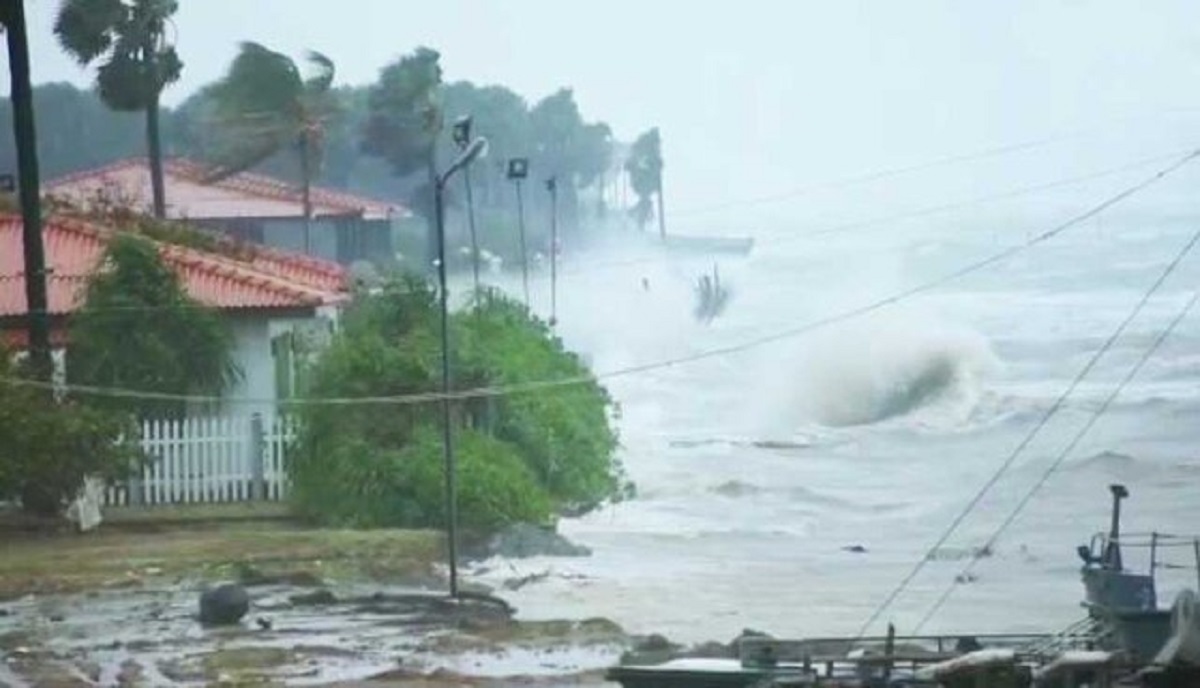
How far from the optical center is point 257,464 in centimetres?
1573

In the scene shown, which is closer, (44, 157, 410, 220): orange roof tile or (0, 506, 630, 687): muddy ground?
(0, 506, 630, 687): muddy ground

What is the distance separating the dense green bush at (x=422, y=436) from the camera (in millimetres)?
15227

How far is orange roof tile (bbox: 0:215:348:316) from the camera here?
1608 centimetres

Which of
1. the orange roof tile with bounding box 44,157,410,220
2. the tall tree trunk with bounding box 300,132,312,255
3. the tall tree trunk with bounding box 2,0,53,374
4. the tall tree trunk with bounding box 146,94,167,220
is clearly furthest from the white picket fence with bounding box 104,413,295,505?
the orange roof tile with bounding box 44,157,410,220

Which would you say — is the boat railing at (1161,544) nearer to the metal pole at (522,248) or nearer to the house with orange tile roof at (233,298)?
the house with orange tile roof at (233,298)

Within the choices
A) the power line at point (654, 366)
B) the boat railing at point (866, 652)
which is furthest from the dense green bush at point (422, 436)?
the boat railing at point (866, 652)

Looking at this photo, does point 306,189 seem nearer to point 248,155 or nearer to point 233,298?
point 248,155

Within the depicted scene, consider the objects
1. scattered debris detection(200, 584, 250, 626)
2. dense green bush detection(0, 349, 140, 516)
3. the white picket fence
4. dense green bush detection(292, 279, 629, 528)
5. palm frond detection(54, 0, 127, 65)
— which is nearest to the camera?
scattered debris detection(200, 584, 250, 626)

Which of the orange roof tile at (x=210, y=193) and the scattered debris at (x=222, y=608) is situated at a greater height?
the orange roof tile at (x=210, y=193)

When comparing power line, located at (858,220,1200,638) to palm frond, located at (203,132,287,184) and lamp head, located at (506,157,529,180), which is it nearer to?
lamp head, located at (506,157,529,180)

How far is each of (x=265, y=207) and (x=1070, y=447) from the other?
573 centimetres

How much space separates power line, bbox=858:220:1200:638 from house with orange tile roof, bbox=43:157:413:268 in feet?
14.5

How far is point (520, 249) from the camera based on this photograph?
19984mm

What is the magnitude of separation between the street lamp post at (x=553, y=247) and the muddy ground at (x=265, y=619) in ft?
15.4
